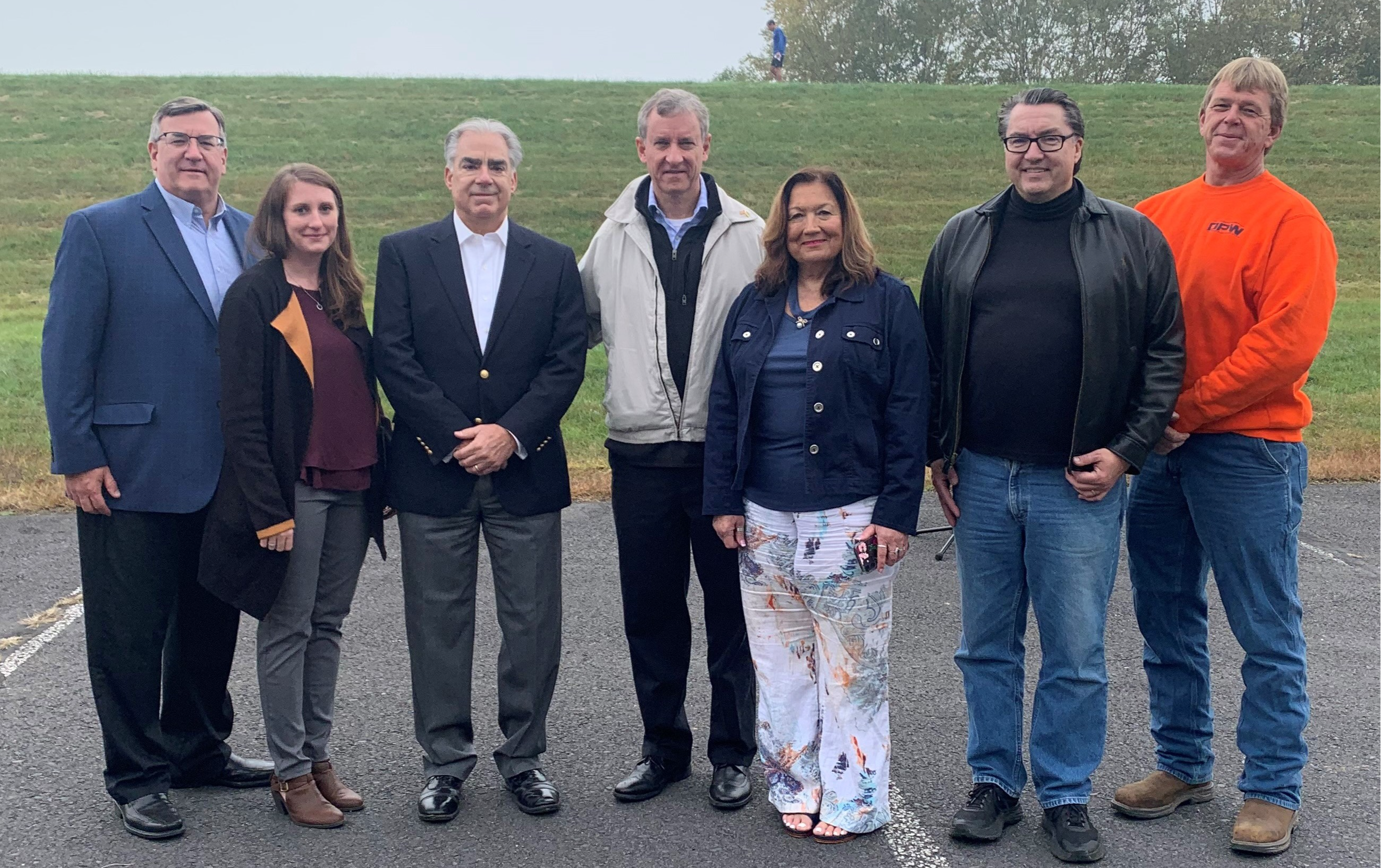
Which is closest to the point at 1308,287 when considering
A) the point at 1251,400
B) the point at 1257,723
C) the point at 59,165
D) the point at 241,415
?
the point at 1251,400

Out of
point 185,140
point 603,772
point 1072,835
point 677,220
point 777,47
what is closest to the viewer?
point 1072,835

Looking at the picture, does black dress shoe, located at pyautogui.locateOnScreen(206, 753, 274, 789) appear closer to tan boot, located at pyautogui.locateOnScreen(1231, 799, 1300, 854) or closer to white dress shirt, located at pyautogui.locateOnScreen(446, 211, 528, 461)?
white dress shirt, located at pyautogui.locateOnScreen(446, 211, 528, 461)

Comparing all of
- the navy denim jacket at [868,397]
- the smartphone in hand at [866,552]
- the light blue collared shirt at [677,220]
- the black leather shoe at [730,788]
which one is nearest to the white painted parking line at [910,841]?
the black leather shoe at [730,788]

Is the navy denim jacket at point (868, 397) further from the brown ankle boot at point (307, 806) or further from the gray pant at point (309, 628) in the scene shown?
the brown ankle boot at point (307, 806)

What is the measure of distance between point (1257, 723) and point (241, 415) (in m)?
3.42

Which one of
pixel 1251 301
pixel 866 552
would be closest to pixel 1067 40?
pixel 1251 301

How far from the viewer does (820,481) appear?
3789 mm

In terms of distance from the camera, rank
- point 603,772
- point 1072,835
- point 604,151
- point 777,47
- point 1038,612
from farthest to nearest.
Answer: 1. point 777,47
2. point 604,151
3. point 603,772
4. point 1038,612
5. point 1072,835

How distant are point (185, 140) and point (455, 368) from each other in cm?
116

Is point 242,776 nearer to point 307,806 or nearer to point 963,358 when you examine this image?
point 307,806

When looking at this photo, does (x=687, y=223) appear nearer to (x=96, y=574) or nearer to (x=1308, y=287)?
(x=1308, y=287)

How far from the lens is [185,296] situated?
3.98 meters

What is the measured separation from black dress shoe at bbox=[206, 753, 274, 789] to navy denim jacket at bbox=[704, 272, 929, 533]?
207cm

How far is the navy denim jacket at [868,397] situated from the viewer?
3760 mm
